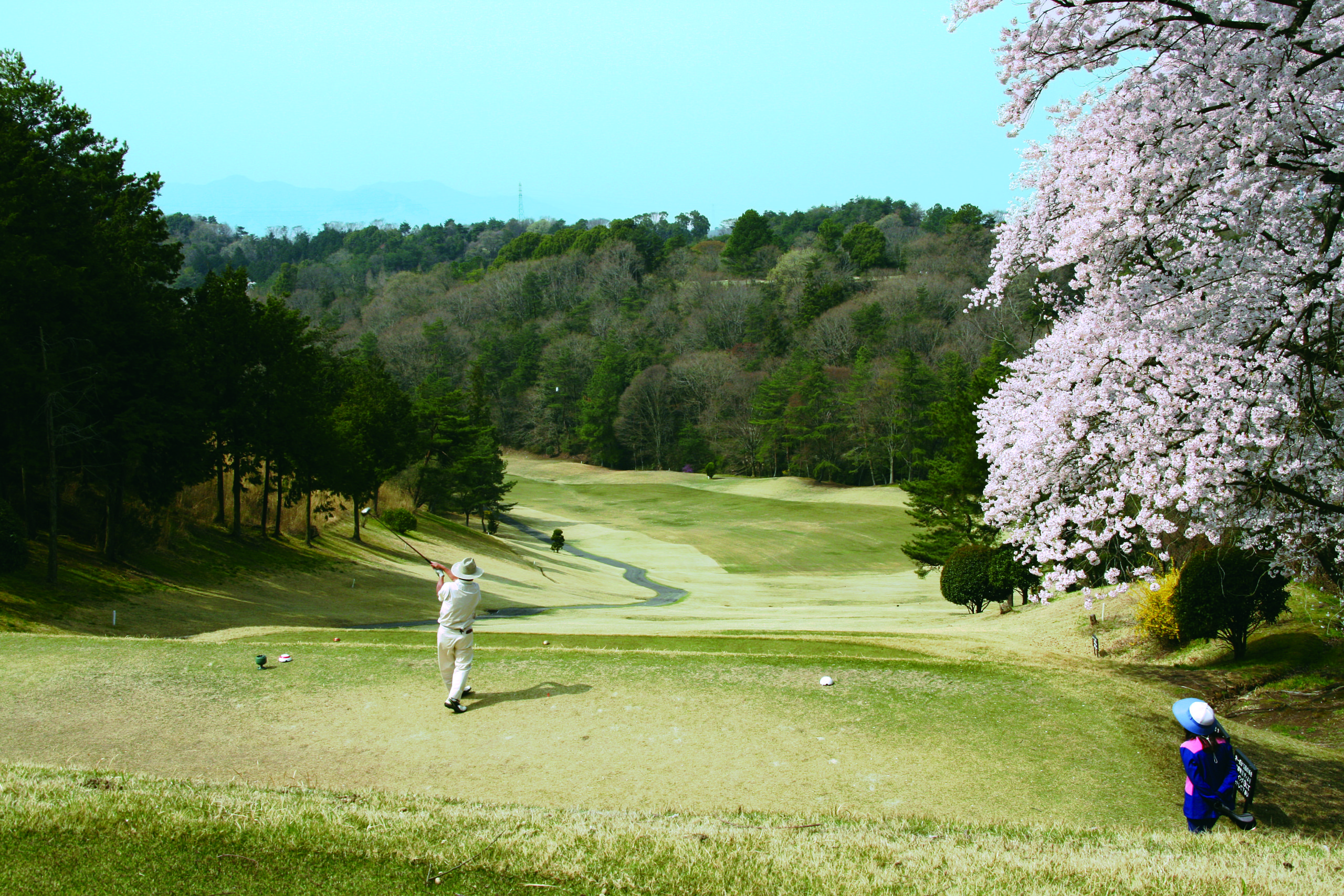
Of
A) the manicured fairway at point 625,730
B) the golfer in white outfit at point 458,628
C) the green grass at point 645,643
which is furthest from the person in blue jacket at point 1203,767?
the golfer in white outfit at point 458,628

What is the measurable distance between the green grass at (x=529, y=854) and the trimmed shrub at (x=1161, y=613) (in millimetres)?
11686

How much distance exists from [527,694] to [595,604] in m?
25.7

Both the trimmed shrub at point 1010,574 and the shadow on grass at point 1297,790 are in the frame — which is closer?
the shadow on grass at point 1297,790

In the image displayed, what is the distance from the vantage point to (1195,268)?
1082 centimetres

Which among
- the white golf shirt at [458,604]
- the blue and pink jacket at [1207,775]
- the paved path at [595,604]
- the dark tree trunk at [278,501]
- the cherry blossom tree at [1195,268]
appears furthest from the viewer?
the dark tree trunk at [278,501]

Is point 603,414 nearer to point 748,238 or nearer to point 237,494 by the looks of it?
point 748,238

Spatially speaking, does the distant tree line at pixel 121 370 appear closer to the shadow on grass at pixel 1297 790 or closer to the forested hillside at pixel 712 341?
the shadow on grass at pixel 1297 790

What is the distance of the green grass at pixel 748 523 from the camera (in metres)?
58.6

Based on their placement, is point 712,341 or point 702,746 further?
point 712,341

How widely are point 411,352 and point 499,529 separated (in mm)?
60290

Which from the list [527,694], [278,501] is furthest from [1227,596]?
[278,501]

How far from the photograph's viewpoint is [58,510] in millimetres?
29250

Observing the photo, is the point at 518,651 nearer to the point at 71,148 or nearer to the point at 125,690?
the point at 125,690

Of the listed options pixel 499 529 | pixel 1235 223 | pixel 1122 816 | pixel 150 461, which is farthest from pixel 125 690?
pixel 499 529
